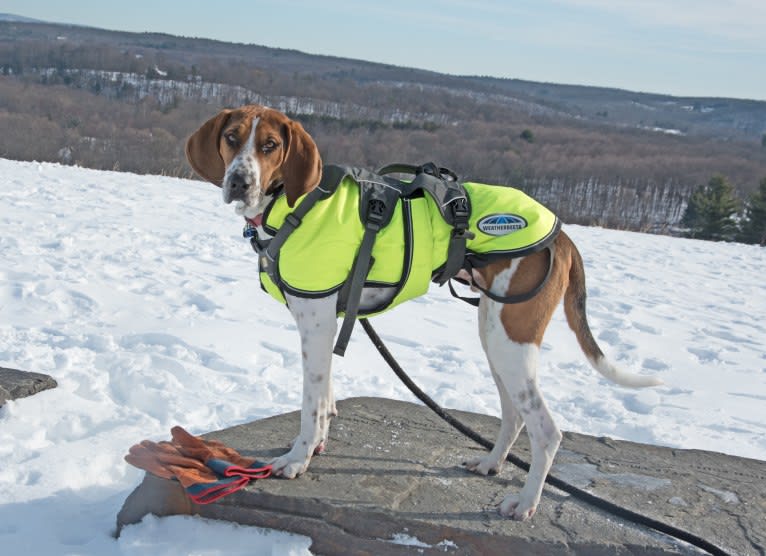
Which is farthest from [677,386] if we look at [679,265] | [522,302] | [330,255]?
[679,265]

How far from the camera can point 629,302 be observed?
10.2 meters

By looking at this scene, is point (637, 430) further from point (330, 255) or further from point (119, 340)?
point (119, 340)

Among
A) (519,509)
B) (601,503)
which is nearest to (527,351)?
(519,509)

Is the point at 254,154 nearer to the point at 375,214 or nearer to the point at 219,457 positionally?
the point at 375,214

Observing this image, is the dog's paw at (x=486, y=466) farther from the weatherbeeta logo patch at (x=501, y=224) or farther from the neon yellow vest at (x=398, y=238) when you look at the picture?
the weatherbeeta logo patch at (x=501, y=224)

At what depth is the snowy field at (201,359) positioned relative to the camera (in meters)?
4.06

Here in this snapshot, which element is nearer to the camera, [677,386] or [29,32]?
[677,386]

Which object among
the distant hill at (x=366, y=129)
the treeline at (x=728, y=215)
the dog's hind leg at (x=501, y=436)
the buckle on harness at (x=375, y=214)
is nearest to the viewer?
the buckle on harness at (x=375, y=214)

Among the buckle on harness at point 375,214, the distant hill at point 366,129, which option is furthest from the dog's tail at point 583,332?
the distant hill at point 366,129

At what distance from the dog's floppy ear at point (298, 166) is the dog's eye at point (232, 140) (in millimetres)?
246

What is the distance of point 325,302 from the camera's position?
381 cm

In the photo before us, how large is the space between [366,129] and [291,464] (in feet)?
301

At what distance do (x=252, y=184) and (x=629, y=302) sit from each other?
25.5 ft

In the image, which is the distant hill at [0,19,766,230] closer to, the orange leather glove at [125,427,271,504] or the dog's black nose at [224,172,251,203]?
the orange leather glove at [125,427,271,504]
